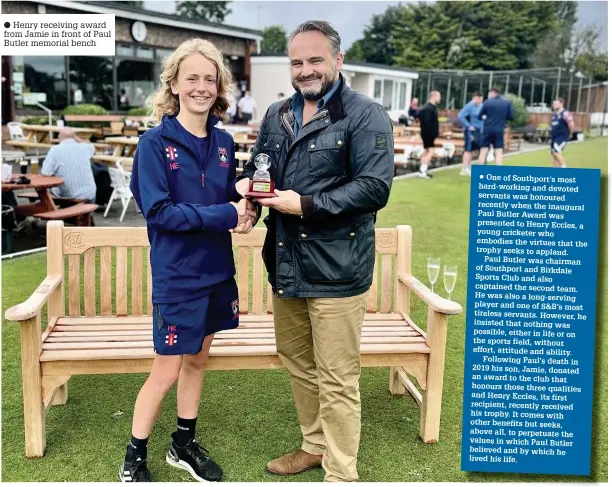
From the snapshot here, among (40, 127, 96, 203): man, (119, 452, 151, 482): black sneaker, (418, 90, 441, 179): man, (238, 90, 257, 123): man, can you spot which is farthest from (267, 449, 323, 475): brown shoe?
(238, 90, 257, 123): man

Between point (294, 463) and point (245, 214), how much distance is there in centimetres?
116

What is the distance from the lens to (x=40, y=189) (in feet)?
22.0

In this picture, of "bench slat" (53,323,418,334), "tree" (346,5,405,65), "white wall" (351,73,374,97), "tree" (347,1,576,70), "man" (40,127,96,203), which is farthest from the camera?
"tree" (346,5,405,65)

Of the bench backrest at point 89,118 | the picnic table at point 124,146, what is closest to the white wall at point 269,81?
the bench backrest at point 89,118

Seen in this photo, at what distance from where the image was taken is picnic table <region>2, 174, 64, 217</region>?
21.6 ft

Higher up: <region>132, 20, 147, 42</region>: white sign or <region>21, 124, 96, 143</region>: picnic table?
A: <region>132, 20, 147, 42</region>: white sign

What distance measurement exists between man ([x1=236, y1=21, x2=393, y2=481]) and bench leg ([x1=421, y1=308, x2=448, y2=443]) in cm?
60

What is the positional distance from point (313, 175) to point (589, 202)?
1.16m

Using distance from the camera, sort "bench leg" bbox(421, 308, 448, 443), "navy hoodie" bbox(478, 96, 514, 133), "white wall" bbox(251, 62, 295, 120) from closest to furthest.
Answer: "bench leg" bbox(421, 308, 448, 443) → "navy hoodie" bbox(478, 96, 514, 133) → "white wall" bbox(251, 62, 295, 120)

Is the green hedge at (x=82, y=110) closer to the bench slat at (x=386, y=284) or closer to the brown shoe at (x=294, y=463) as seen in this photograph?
the bench slat at (x=386, y=284)

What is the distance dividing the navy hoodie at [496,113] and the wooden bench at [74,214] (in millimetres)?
7786

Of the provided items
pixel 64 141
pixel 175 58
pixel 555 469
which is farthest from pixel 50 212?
pixel 555 469

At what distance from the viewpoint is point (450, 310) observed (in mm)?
3000

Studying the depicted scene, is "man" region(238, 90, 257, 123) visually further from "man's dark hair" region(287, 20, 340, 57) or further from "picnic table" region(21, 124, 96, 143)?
"man's dark hair" region(287, 20, 340, 57)
